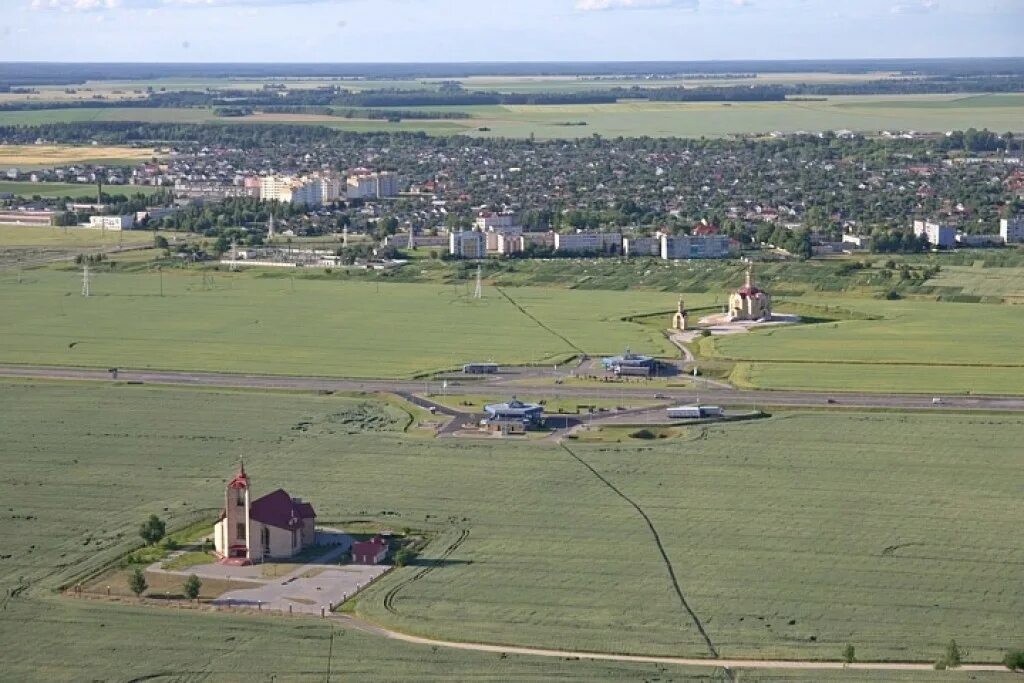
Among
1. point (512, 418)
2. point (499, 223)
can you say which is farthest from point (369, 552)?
point (499, 223)

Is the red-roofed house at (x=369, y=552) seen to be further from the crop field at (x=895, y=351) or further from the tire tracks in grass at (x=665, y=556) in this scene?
the crop field at (x=895, y=351)

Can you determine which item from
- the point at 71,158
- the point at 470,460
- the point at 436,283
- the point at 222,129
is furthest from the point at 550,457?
the point at 222,129

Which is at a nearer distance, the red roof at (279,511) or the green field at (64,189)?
the red roof at (279,511)

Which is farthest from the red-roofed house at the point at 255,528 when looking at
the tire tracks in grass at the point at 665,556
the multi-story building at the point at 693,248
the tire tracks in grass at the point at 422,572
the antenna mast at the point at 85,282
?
the multi-story building at the point at 693,248

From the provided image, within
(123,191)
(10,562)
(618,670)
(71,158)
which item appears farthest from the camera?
(71,158)

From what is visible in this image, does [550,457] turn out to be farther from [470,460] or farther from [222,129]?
[222,129]

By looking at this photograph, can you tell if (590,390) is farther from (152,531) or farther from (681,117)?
(681,117)

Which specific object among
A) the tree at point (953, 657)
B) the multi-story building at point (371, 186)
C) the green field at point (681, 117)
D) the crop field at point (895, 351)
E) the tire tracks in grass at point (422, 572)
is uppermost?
the tree at point (953, 657)
